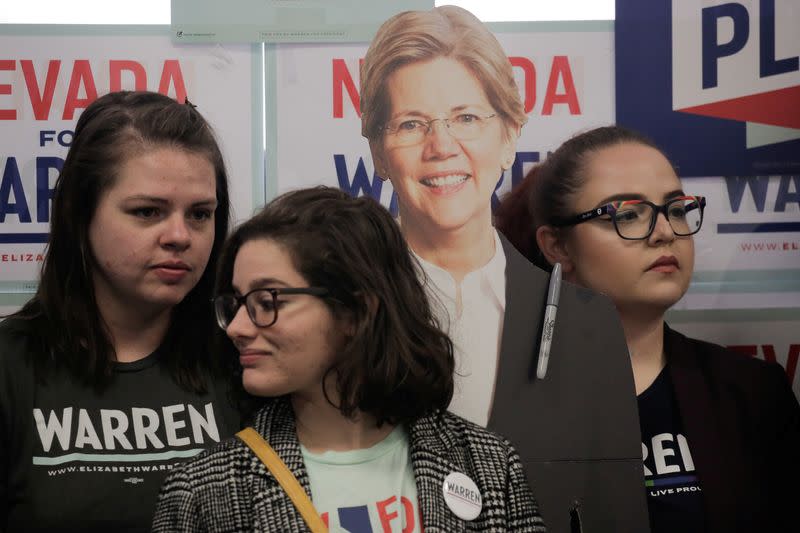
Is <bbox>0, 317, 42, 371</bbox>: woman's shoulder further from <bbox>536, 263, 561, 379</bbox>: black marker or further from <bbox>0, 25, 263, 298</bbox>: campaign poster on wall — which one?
<bbox>536, 263, 561, 379</bbox>: black marker

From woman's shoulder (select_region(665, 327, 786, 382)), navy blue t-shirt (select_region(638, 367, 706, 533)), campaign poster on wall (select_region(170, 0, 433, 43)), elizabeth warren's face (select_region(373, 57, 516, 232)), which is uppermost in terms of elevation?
campaign poster on wall (select_region(170, 0, 433, 43))

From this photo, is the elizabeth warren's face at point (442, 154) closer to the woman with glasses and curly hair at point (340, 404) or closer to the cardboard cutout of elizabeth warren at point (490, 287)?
the cardboard cutout of elizabeth warren at point (490, 287)

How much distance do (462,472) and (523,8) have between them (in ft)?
4.16

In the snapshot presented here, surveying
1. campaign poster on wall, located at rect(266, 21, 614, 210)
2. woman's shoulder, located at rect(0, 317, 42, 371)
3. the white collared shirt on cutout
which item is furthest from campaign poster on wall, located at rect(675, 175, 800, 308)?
woman's shoulder, located at rect(0, 317, 42, 371)

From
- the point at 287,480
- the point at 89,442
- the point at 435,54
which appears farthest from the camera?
the point at 435,54

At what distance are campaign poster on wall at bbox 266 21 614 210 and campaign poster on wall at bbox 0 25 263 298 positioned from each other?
7 cm

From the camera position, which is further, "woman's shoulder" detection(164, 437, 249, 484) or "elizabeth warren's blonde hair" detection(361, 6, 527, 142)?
"elizabeth warren's blonde hair" detection(361, 6, 527, 142)

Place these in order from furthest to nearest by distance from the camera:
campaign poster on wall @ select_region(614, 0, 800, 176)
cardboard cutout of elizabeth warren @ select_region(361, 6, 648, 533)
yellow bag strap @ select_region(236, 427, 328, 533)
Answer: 1. campaign poster on wall @ select_region(614, 0, 800, 176)
2. cardboard cutout of elizabeth warren @ select_region(361, 6, 648, 533)
3. yellow bag strap @ select_region(236, 427, 328, 533)

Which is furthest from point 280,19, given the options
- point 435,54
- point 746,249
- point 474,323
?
point 746,249

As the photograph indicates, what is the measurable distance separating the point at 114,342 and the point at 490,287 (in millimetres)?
902

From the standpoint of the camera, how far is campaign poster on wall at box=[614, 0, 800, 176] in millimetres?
2363

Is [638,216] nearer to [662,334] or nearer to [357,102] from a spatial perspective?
[662,334]

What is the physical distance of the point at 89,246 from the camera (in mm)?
1887

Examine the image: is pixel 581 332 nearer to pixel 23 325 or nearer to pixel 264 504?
pixel 264 504
